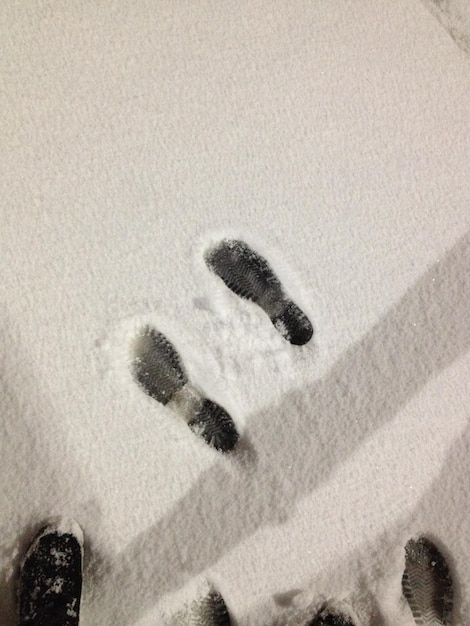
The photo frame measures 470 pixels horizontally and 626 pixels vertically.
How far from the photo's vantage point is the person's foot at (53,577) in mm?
846

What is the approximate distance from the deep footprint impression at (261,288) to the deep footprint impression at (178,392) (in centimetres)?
17

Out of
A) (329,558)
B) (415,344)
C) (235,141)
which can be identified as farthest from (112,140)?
(329,558)

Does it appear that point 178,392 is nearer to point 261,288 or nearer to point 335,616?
point 261,288

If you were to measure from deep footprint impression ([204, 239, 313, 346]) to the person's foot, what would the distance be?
1.55 ft

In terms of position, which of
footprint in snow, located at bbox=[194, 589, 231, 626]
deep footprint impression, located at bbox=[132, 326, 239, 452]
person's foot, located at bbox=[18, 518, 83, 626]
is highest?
deep footprint impression, located at bbox=[132, 326, 239, 452]

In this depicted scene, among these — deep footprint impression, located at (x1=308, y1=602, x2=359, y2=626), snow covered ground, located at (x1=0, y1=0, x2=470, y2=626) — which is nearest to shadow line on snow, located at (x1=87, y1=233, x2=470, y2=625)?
snow covered ground, located at (x1=0, y1=0, x2=470, y2=626)

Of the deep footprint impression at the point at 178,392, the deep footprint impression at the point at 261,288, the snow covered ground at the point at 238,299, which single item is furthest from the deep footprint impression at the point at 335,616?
the deep footprint impression at the point at 261,288

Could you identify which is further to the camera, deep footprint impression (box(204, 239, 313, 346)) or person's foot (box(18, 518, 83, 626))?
deep footprint impression (box(204, 239, 313, 346))

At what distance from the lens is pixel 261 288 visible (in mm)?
964

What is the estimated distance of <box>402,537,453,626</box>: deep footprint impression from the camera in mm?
926

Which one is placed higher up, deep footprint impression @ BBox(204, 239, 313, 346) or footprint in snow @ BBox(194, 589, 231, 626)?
deep footprint impression @ BBox(204, 239, 313, 346)

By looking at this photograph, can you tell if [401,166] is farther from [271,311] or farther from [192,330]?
[192,330]

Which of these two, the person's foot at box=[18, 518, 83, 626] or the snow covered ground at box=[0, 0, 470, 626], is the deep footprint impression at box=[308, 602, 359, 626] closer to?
the snow covered ground at box=[0, 0, 470, 626]

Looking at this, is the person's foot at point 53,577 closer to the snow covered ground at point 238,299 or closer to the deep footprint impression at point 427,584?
the snow covered ground at point 238,299
